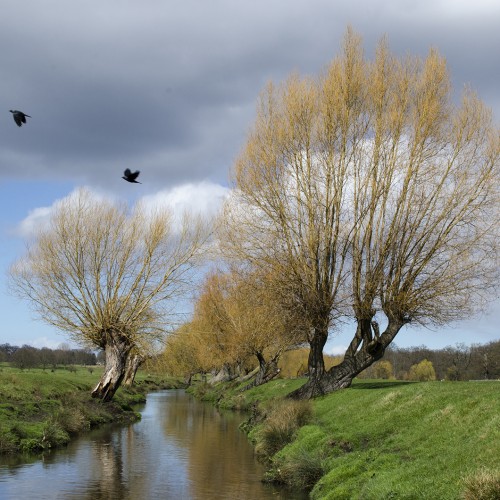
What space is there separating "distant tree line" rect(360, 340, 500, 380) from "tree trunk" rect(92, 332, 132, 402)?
6050cm

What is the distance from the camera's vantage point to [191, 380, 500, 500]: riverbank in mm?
12008

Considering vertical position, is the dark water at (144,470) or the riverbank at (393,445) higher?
the riverbank at (393,445)

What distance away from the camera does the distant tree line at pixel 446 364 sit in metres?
91.6

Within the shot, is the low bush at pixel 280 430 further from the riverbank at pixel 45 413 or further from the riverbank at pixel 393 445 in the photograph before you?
the riverbank at pixel 45 413

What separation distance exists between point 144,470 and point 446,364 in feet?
339

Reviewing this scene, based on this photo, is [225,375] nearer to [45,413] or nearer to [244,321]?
[244,321]

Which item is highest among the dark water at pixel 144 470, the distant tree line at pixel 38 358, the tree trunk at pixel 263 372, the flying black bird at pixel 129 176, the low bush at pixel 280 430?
→ the flying black bird at pixel 129 176

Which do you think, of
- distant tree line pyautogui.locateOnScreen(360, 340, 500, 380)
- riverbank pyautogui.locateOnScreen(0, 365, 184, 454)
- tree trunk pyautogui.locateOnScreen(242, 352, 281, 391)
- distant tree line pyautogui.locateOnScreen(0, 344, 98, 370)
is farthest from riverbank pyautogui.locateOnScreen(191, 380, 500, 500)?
distant tree line pyautogui.locateOnScreen(360, 340, 500, 380)

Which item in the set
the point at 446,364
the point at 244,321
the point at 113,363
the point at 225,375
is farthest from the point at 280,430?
the point at 446,364

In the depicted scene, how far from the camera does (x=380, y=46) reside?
109 feet

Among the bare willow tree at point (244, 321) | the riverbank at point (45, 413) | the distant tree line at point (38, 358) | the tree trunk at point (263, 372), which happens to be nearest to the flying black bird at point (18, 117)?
the riverbank at point (45, 413)

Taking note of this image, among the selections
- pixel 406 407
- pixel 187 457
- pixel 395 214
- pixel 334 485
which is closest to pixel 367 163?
pixel 395 214

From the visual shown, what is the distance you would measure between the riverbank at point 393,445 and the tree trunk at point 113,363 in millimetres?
14305

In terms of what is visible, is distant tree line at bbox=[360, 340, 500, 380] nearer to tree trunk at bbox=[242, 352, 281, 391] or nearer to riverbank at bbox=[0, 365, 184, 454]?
tree trunk at bbox=[242, 352, 281, 391]
